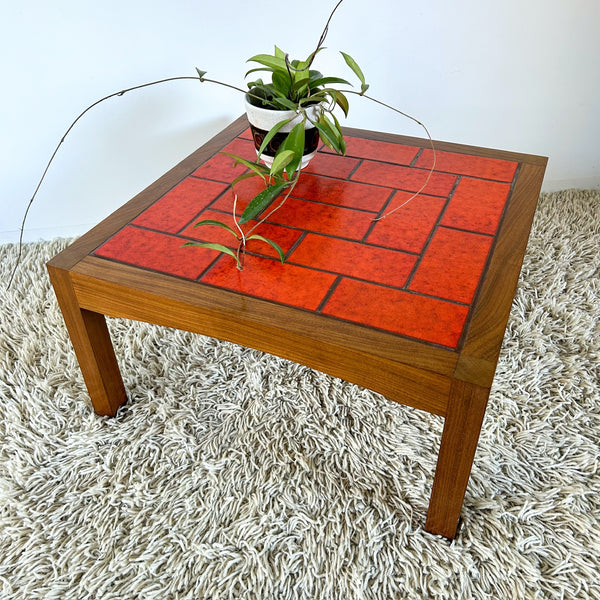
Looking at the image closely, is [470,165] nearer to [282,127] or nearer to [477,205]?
[477,205]

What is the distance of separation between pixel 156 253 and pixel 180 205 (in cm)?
16

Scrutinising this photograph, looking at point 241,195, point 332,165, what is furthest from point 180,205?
point 332,165

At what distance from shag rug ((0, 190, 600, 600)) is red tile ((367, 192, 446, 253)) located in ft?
1.18

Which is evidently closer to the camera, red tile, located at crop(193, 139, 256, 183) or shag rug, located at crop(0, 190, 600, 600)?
shag rug, located at crop(0, 190, 600, 600)

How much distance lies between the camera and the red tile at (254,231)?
109 centimetres

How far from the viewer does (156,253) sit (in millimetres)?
1095

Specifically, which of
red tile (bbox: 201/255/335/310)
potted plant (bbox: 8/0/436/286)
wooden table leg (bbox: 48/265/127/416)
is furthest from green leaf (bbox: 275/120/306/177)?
wooden table leg (bbox: 48/265/127/416)

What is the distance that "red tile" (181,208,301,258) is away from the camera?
1.09m

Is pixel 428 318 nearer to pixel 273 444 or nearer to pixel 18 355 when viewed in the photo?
pixel 273 444

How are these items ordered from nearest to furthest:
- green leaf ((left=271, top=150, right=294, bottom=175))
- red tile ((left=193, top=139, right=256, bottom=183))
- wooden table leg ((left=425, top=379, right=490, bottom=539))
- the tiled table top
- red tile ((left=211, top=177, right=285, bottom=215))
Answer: wooden table leg ((left=425, top=379, right=490, bottom=539)), the tiled table top, green leaf ((left=271, top=150, right=294, bottom=175)), red tile ((left=211, top=177, right=285, bottom=215)), red tile ((left=193, top=139, right=256, bottom=183))

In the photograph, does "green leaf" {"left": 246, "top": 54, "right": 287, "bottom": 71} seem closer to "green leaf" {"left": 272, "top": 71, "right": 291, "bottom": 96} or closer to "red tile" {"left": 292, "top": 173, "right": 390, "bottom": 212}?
"green leaf" {"left": 272, "top": 71, "right": 291, "bottom": 96}

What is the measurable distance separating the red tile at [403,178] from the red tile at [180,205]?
11.9 inches

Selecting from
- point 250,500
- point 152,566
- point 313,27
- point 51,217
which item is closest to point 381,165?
point 313,27

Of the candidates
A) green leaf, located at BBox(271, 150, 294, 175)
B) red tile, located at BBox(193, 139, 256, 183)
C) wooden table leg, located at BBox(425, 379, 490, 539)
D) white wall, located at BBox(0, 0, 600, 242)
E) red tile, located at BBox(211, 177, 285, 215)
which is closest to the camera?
wooden table leg, located at BBox(425, 379, 490, 539)
